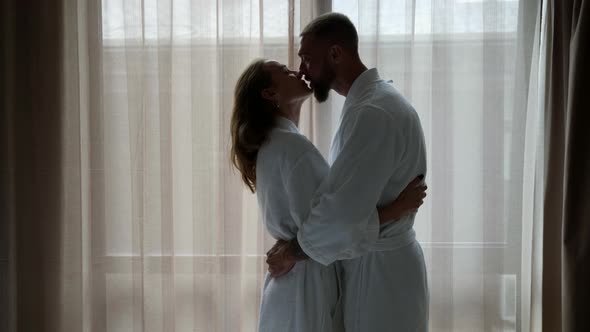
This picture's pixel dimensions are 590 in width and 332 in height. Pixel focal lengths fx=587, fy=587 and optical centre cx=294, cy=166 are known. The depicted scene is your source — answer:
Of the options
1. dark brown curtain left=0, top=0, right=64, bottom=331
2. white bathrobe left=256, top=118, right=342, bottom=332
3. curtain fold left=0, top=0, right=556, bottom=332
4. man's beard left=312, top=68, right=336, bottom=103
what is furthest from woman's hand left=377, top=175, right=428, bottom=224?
dark brown curtain left=0, top=0, right=64, bottom=331

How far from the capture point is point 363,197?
150 cm

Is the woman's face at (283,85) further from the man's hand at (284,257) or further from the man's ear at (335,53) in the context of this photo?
the man's hand at (284,257)

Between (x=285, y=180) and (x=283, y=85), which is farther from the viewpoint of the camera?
(x=283, y=85)

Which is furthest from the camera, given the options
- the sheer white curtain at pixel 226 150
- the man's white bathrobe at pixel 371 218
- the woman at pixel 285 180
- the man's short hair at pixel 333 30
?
the sheer white curtain at pixel 226 150

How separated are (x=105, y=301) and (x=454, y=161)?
152 centimetres

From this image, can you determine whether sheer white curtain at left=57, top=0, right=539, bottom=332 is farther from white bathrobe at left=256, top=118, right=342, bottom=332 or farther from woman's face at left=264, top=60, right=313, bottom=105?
white bathrobe at left=256, top=118, right=342, bottom=332

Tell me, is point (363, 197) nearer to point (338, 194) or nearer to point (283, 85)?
point (338, 194)

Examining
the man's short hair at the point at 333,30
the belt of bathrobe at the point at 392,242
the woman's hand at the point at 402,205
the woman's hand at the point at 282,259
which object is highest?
the man's short hair at the point at 333,30

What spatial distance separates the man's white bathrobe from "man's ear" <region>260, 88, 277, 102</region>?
0.71ft

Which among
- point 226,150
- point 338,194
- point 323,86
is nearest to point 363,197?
point 338,194

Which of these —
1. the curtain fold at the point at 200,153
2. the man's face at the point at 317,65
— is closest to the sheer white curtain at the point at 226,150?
the curtain fold at the point at 200,153

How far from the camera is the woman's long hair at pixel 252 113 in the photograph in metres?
1.70

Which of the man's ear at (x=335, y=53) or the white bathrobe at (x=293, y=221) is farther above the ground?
the man's ear at (x=335, y=53)

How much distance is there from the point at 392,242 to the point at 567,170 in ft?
2.84
